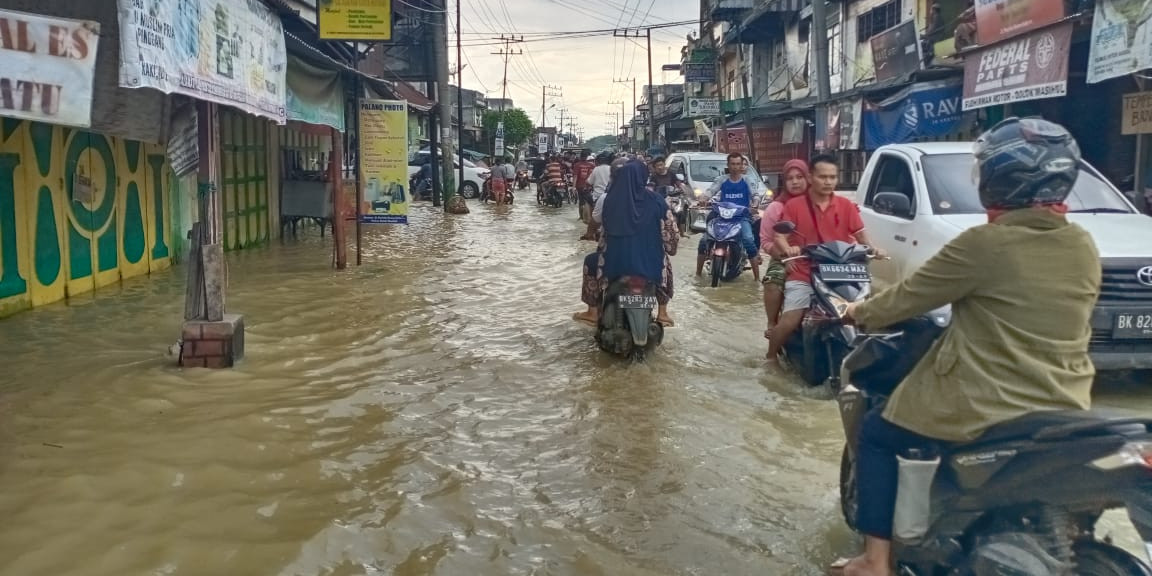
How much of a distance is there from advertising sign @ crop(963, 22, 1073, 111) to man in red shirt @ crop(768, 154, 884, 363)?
6771 mm

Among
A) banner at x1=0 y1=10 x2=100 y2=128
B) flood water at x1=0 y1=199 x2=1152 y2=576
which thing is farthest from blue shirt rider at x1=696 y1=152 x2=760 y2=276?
banner at x1=0 y1=10 x2=100 y2=128

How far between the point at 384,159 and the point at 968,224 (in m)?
8.16

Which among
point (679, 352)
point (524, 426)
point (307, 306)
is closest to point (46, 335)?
point (307, 306)

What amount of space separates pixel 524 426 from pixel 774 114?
2333 centimetres

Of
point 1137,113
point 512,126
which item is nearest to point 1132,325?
point 1137,113

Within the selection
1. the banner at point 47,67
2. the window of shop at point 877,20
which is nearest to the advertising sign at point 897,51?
the window of shop at point 877,20

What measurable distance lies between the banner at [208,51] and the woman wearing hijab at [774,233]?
3823mm

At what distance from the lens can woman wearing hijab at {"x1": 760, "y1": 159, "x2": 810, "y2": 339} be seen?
654cm

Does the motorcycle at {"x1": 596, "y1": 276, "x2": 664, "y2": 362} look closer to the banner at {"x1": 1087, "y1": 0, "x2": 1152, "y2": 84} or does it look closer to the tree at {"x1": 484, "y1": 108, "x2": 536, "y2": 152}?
the banner at {"x1": 1087, "y1": 0, "x2": 1152, "y2": 84}

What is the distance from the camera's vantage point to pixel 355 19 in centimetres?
1098

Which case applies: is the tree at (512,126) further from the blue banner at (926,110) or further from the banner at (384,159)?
the banner at (384,159)

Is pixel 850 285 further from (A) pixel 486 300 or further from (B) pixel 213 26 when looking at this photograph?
(A) pixel 486 300

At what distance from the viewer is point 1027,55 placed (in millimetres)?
12602

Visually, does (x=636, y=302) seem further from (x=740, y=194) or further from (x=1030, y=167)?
(x=740, y=194)
